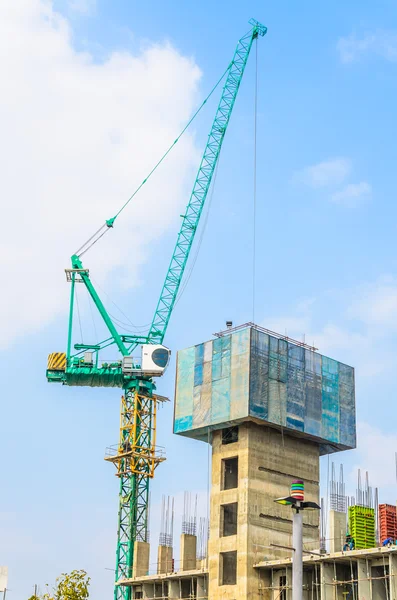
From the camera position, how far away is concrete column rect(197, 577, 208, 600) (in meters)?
88.4

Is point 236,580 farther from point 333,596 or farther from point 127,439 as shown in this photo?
point 127,439

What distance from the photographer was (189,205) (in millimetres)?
141625

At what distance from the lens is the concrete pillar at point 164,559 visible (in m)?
94.1

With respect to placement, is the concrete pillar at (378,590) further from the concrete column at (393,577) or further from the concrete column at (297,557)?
the concrete column at (297,557)

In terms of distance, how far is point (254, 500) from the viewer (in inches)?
3374

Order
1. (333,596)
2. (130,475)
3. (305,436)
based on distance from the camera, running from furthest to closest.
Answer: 1. (130,475)
2. (305,436)
3. (333,596)

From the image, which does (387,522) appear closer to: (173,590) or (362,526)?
(362,526)

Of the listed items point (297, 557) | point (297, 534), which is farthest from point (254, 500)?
point (297, 557)

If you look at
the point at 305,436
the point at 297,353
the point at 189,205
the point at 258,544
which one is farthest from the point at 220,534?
the point at 189,205

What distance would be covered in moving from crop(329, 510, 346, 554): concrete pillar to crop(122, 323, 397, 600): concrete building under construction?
4.5 inches

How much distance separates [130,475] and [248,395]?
5305 centimetres

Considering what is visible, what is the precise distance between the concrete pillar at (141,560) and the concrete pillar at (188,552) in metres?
7.79

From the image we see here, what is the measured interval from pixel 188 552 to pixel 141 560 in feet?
28.4

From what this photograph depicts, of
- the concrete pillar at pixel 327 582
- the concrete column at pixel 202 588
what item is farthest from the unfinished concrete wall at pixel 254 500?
the concrete pillar at pixel 327 582
